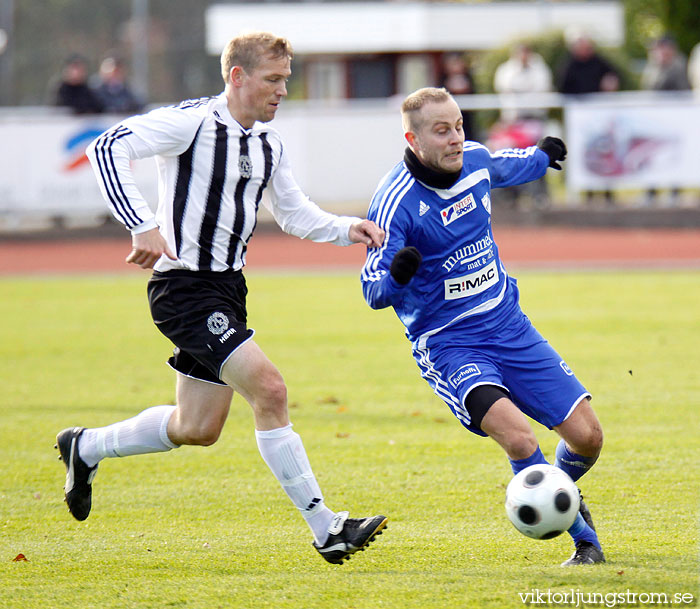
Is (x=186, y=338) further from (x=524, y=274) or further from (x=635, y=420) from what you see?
(x=524, y=274)

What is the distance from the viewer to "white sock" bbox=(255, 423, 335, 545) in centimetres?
477

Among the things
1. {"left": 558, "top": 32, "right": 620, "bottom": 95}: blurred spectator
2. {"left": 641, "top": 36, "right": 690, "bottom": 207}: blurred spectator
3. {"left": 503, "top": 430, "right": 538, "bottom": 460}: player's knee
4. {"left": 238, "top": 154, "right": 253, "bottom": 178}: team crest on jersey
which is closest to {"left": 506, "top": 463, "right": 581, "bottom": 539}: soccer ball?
{"left": 503, "top": 430, "right": 538, "bottom": 460}: player's knee

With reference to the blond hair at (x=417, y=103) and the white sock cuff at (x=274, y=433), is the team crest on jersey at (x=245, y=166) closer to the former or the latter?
the blond hair at (x=417, y=103)

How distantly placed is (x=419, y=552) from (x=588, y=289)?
932 centimetres

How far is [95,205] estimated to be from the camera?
1881cm

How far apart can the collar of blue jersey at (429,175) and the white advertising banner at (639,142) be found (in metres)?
13.9

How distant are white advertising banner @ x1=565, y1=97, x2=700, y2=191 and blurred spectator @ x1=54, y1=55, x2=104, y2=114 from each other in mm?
7778

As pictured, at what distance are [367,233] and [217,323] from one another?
74 centimetres

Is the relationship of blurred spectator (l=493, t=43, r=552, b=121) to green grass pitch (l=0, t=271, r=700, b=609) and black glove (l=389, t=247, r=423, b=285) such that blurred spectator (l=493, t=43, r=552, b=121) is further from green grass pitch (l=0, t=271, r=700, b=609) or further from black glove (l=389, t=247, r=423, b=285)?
black glove (l=389, t=247, r=423, b=285)

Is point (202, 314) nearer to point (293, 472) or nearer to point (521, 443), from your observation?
point (293, 472)

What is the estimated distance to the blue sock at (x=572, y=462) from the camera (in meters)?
4.94

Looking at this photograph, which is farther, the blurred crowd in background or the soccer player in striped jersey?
the blurred crowd in background

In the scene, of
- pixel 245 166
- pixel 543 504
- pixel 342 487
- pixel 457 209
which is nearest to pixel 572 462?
pixel 543 504

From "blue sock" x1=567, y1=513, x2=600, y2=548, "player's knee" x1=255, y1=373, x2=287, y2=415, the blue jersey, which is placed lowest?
"blue sock" x1=567, y1=513, x2=600, y2=548
